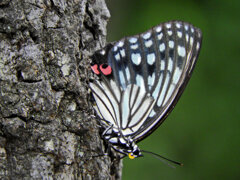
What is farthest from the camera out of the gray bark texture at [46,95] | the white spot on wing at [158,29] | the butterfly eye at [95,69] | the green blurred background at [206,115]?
the green blurred background at [206,115]

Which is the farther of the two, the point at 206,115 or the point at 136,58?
the point at 206,115

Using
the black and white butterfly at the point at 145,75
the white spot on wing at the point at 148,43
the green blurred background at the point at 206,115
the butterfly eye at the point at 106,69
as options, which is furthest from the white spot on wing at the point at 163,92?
the green blurred background at the point at 206,115

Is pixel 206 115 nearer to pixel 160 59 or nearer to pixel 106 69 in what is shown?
pixel 160 59

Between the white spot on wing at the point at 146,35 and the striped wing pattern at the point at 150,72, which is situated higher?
the white spot on wing at the point at 146,35

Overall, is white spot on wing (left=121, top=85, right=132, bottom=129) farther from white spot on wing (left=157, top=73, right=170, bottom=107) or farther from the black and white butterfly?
white spot on wing (left=157, top=73, right=170, bottom=107)

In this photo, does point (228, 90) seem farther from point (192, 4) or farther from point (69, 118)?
point (69, 118)

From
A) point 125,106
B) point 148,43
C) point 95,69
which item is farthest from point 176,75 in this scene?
point 95,69

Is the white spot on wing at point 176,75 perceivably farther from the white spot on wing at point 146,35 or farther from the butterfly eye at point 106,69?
the butterfly eye at point 106,69
